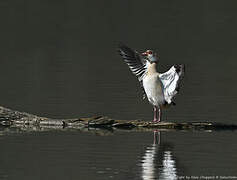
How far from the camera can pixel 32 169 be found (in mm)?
17719

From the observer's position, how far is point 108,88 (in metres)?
30.4

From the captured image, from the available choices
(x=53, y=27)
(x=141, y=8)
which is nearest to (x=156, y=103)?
(x=53, y=27)

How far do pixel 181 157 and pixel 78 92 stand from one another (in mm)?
11232

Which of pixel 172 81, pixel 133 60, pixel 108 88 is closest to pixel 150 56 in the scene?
pixel 133 60

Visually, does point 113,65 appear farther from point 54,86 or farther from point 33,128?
point 33,128

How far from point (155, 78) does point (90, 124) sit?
190 centimetres

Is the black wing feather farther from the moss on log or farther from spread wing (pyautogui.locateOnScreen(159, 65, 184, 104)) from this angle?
the moss on log

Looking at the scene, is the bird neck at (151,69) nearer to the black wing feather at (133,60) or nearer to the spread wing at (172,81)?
the spread wing at (172,81)

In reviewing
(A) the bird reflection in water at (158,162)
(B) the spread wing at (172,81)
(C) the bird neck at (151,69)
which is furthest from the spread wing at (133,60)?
(A) the bird reflection in water at (158,162)

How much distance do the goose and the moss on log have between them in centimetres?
62

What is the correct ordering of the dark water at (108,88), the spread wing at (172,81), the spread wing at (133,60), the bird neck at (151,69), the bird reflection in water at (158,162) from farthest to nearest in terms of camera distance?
the spread wing at (133,60) → the bird neck at (151,69) → the spread wing at (172,81) → the dark water at (108,88) → the bird reflection in water at (158,162)

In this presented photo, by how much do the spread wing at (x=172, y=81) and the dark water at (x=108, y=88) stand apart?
43.2 inches

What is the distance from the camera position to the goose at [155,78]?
22062mm

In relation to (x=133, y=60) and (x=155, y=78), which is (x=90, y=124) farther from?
(x=133, y=60)
